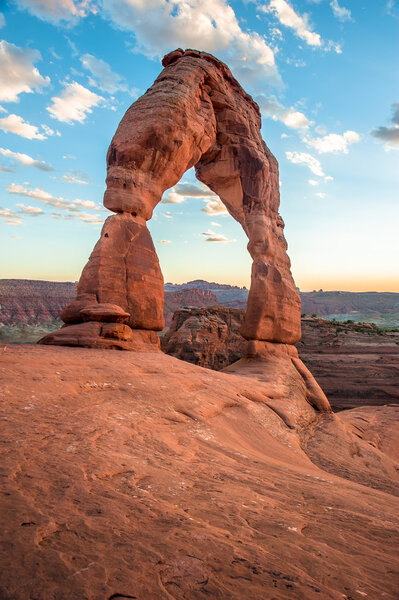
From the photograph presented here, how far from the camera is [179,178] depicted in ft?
31.8

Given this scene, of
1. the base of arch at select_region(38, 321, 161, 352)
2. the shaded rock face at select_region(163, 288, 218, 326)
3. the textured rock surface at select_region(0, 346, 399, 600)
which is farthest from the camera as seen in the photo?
the shaded rock face at select_region(163, 288, 218, 326)

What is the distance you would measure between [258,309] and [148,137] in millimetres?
5454

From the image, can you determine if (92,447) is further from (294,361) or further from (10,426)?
(294,361)

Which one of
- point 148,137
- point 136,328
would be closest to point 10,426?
point 136,328

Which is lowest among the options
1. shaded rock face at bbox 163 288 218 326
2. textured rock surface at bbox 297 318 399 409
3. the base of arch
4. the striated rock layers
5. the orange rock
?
textured rock surface at bbox 297 318 399 409

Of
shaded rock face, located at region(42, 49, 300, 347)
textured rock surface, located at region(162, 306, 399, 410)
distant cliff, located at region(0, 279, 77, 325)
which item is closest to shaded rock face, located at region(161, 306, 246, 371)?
textured rock surface, located at region(162, 306, 399, 410)

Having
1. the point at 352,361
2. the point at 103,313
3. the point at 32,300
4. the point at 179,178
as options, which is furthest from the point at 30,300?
the point at 103,313

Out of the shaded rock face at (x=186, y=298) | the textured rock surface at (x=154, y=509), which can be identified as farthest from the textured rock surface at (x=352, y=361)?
the shaded rock face at (x=186, y=298)

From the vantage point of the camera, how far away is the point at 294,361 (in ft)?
34.7

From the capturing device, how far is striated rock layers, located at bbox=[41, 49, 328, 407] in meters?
7.77

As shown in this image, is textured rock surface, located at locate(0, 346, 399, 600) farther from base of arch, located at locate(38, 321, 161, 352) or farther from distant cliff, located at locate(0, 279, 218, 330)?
distant cliff, located at locate(0, 279, 218, 330)

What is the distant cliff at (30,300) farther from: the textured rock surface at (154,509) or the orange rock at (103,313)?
the textured rock surface at (154,509)

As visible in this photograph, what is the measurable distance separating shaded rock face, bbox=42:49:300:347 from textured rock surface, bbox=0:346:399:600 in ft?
10.1

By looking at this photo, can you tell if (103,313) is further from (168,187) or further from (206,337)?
(206,337)
